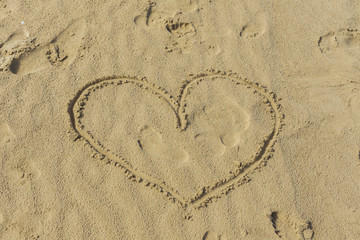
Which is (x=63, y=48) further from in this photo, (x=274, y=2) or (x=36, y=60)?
(x=274, y=2)

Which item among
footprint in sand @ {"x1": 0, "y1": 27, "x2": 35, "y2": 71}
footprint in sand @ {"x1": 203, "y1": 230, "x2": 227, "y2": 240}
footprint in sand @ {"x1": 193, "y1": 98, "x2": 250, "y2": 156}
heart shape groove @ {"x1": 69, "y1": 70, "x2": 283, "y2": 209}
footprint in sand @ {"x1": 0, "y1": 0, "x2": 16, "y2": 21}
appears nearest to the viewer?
footprint in sand @ {"x1": 203, "y1": 230, "x2": 227, "y2": 240}

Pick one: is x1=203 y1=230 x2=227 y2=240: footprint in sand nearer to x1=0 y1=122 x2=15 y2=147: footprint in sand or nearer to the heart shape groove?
the heart shape groove

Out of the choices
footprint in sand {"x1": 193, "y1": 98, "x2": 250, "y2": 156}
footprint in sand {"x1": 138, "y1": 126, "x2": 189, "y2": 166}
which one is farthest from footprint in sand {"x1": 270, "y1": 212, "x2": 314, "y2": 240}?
footprint in sand {"x1": 138, "y1": 126, "x2": 189, "y2": 166}

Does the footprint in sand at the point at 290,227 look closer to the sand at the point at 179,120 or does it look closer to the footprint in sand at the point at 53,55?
the sand at the point at 179,120

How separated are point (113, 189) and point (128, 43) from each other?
48.4 inches

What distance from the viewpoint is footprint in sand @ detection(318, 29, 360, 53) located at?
3259 mm

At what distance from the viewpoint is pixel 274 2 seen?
136 inches

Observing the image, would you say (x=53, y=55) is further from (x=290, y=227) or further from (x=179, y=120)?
(x=290, y=227)

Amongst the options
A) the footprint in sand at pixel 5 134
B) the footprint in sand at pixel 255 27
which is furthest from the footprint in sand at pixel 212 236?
the footprint in sand at pixel 255 27

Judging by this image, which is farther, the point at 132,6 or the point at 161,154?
the point at 132,6

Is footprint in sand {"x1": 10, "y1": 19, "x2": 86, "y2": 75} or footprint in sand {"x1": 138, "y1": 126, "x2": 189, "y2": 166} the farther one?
footprint in sand {"x1": 10, "y1": 19, "x2": 86, "y2": 75}

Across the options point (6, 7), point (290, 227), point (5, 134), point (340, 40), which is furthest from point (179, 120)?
point (6, 7)

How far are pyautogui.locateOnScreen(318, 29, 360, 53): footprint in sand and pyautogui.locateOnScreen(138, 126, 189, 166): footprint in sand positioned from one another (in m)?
1.55

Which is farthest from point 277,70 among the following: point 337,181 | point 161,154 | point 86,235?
point 86,235
